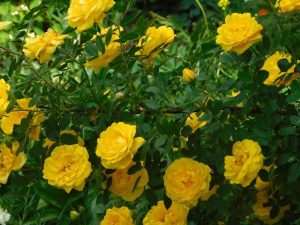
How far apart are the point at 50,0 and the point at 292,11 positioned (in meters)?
0.57

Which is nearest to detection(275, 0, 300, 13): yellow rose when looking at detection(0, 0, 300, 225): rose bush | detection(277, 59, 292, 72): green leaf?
detection(0, 0, 300, 225): rose bush

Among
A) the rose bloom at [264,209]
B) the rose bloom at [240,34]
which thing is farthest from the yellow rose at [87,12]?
the rose bloom at [264,209]

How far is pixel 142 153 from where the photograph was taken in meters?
1.36

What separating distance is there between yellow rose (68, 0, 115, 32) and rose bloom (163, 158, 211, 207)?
1.09 feet

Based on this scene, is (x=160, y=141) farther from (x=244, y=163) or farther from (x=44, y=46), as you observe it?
(x=44, y=46)

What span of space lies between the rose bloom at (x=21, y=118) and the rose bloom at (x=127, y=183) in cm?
20

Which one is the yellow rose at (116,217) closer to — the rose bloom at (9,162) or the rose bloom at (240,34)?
the rose bloom at (9,162)

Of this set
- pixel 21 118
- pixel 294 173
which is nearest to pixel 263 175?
pixel 294 173

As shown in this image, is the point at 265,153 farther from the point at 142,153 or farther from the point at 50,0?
the point at 50,0

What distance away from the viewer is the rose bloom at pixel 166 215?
146 centimetres

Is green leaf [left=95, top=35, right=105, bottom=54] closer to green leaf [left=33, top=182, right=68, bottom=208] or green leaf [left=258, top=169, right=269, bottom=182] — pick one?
green leaf [left=258, top=169, right=269, bottom=182]

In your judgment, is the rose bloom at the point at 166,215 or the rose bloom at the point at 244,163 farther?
the rose bloom at the point at 166,215

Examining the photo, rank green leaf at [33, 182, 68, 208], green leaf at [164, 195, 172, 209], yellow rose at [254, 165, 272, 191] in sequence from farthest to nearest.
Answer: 1. green leaf at [33, 182, 68, 208]
2. yellow rose at [254, 165, 272, 191]
3. green leaf at [164, 195, 172, 209]

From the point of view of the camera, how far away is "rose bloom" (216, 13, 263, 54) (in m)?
1.38
